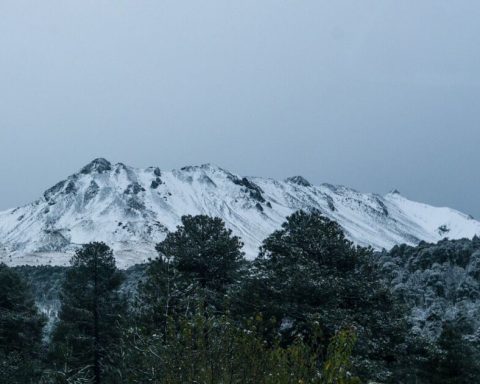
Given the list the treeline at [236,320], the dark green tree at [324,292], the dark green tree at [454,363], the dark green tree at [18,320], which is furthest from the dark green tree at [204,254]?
the dark green tree at [454,363]

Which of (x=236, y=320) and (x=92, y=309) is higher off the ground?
(x=92, y=309)

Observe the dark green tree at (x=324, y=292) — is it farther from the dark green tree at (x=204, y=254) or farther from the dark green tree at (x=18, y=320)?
the dark green tree at (x=18, y=320)

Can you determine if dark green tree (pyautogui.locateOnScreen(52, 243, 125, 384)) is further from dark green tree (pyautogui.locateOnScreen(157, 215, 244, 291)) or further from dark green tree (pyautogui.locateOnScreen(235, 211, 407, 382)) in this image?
dark green tree (pyautogui.locateOnScreen(235, 211, 407, 382))

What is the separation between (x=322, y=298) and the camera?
17.9 m

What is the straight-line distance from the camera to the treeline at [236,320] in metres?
8.13

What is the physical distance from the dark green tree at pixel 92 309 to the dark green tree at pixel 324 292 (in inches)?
399

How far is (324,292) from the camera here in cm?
1758

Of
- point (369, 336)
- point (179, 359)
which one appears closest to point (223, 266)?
point (369, 336)

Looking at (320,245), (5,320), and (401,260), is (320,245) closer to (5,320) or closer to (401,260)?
(5,320)

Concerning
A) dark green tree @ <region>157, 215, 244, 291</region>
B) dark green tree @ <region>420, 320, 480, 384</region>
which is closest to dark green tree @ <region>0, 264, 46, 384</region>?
dark green tree @ <region>157, 215, 244, 291</region>

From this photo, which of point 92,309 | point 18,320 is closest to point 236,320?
point 92,309

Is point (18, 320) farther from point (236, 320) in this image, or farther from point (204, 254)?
point (236, 320)

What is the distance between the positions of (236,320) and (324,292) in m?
3.30

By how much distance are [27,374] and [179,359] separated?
51.1 ft
